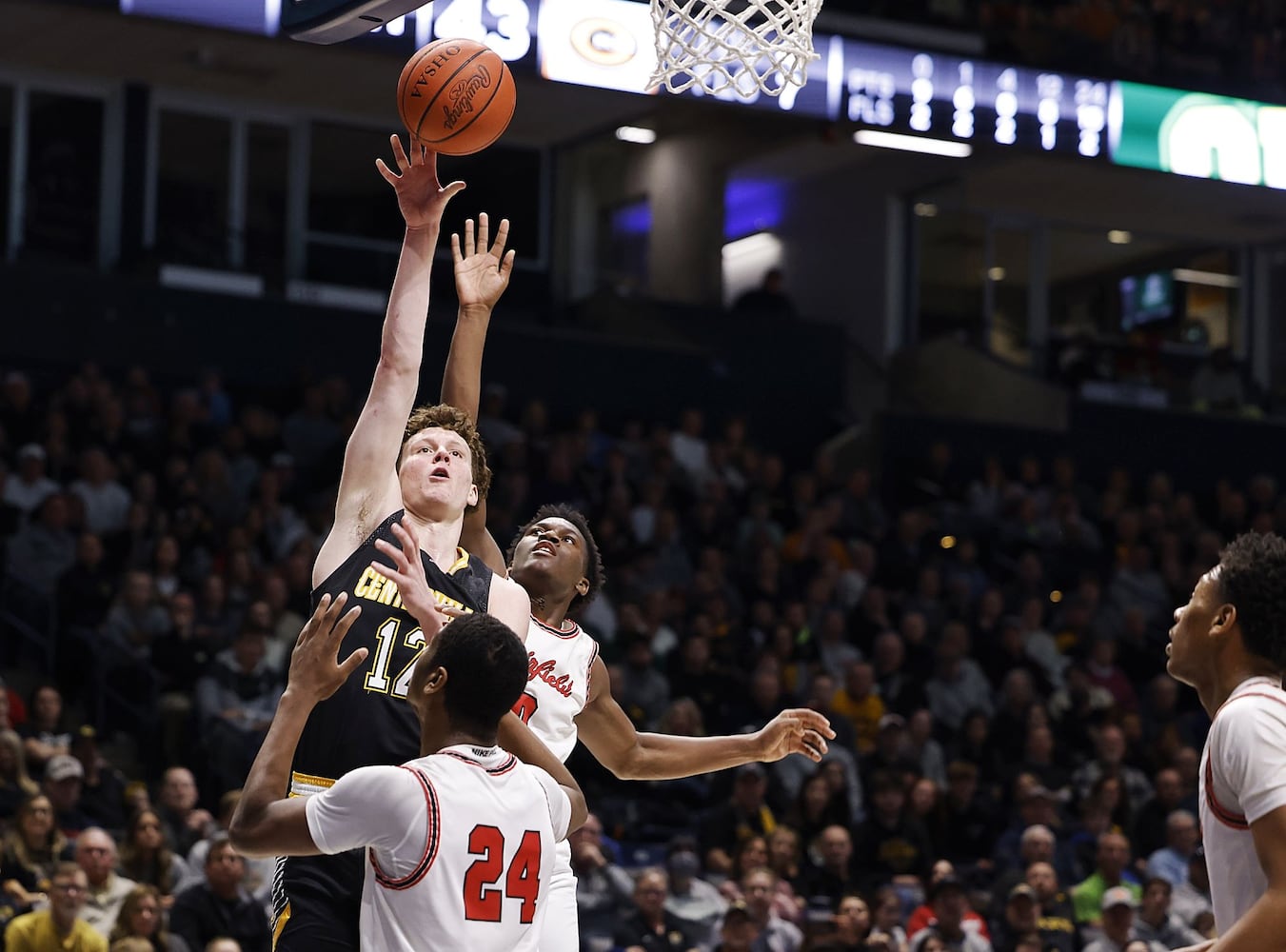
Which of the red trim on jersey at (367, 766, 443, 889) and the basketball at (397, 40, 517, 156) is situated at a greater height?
the basketball at (397, 40, 517, 156)

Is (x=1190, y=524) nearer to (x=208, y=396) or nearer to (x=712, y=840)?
(x=712, y=840)

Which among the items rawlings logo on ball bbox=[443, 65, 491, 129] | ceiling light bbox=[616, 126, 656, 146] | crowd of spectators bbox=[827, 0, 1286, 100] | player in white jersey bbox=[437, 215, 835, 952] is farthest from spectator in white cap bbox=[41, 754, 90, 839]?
ceiling light bbox=[616, 126, 656, 146]

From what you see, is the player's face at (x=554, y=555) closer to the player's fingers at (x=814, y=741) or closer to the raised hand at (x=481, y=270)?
the raised hand at (x=481, y=270)

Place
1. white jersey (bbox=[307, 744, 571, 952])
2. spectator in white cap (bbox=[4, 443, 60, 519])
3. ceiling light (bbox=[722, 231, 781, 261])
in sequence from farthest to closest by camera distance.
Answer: ceiling light (bbox=[722, 231, 781, 261])
spectator in white cap (bbox=[4, 443, 60, 519])
white jersey (bbox=[307, 744, 571, 952])

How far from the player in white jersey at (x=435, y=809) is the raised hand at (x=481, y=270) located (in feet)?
5.45

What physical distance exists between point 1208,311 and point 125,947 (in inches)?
648

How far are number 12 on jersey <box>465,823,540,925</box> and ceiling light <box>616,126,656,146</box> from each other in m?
15.7

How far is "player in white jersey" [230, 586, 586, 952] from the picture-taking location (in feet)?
11.9

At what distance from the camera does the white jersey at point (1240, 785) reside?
3357 millimetres

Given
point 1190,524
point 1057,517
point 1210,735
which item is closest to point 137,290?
point 1057,517

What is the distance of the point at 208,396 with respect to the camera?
1404 centimetres

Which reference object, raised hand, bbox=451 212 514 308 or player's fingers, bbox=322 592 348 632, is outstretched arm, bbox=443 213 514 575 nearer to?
raised hand, bbox=451 212 514 308

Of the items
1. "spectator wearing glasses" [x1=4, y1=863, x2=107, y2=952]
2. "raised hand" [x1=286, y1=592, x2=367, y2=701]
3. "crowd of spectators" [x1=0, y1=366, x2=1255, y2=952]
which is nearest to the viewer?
"raised hand" [x1=286, y1=592, x2=367, y2=701]

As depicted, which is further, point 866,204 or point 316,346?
point 866,204
